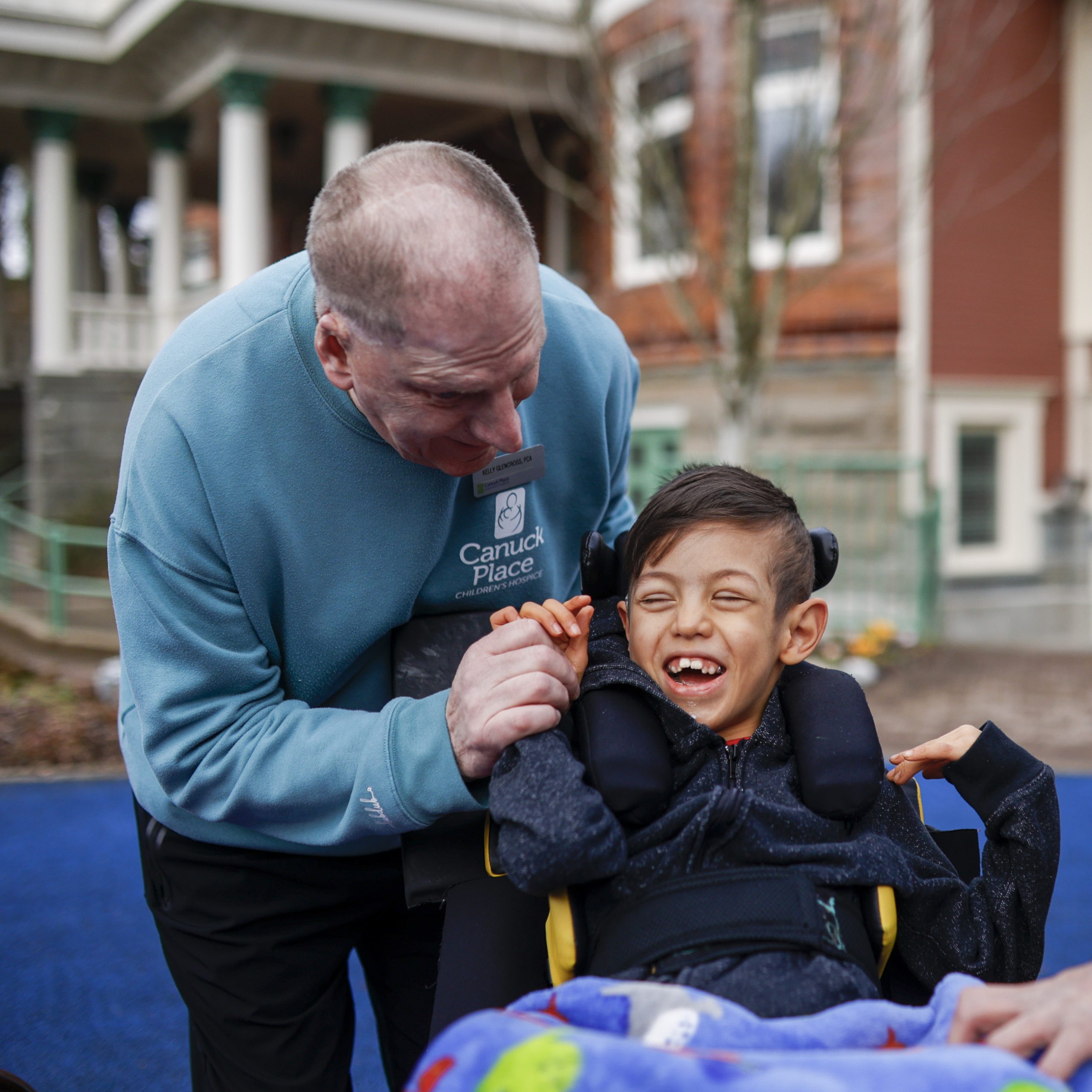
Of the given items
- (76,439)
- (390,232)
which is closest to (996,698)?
(390,232)

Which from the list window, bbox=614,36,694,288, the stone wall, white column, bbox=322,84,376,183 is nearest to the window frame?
window, bbox=614,36,694,288

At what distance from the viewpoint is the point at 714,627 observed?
190 centimetres

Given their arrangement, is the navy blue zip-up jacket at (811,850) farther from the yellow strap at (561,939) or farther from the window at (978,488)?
the window at (978,488)

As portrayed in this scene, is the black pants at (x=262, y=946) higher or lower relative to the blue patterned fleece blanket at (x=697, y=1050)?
lower

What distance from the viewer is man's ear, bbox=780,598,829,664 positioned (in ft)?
6.52

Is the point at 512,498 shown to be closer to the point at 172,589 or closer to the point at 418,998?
the point at 172,589

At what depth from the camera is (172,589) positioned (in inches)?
69.6

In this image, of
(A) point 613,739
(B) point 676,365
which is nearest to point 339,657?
(A) point 613,739

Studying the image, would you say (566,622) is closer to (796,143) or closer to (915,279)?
(796,143)

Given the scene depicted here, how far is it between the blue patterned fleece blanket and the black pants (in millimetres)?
671

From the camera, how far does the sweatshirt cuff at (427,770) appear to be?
1.69 metres

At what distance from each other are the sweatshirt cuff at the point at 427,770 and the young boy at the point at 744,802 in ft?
0.29

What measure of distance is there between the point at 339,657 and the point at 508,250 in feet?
2.50

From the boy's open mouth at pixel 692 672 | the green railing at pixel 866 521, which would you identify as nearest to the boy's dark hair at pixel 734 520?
the boy's open mouth at pixel 692 672
